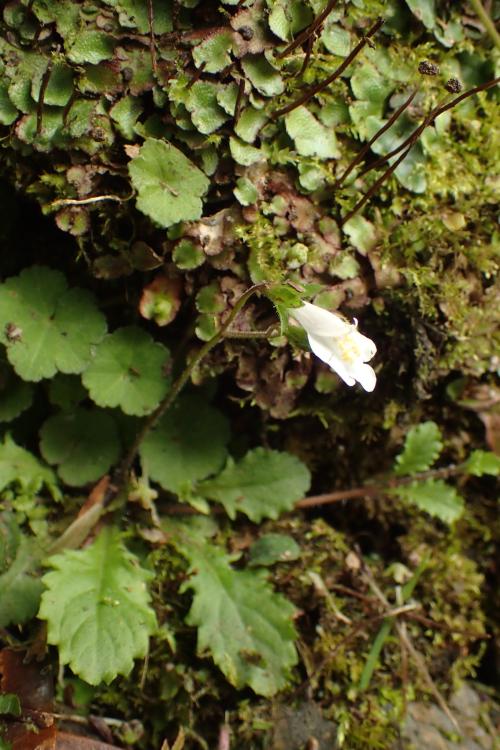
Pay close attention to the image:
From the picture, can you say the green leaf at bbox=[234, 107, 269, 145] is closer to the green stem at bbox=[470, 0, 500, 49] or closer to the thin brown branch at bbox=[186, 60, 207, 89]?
the thin brown branch at bbox=[186, 60, 207, 89]

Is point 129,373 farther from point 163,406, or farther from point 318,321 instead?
point 318,321

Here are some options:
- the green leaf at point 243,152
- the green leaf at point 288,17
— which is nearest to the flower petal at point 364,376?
the green leaf at point 243,152

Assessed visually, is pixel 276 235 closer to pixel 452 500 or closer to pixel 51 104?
pixel 51 104

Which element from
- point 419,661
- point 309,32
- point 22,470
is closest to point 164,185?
point 309,32

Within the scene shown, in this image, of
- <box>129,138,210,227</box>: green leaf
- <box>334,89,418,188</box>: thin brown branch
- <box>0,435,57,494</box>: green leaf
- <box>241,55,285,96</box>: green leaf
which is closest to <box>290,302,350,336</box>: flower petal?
<box>129,138,210,227</box>: green leaf

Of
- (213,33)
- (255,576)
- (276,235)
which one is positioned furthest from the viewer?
(255,576)

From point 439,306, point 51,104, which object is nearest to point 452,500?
point 439,306
